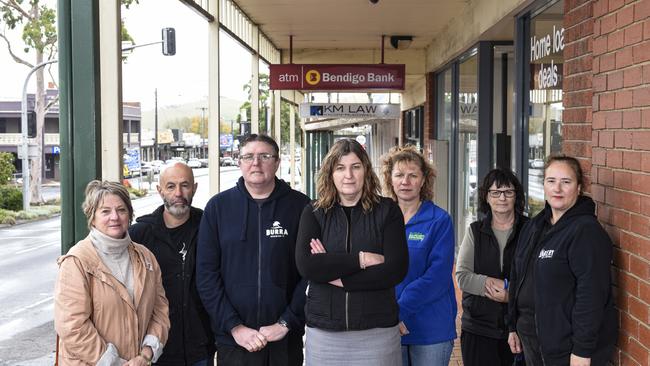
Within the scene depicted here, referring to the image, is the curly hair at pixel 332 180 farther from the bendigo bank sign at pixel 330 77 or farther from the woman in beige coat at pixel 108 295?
the bendigo bank sign at pixel 330 77

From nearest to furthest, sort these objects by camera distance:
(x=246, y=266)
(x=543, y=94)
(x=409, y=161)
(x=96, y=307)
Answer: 1. (x=96, y=307)
2. (x=246, y=266)
3. (x=409, y=161)
4. (x=543, y=94)

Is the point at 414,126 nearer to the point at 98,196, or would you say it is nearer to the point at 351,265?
the point at 351,265

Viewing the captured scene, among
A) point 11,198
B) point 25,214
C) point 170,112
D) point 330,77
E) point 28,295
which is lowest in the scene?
point 28,295

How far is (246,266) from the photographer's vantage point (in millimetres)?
3432

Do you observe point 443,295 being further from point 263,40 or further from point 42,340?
point 263,40

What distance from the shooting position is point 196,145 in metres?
23.3

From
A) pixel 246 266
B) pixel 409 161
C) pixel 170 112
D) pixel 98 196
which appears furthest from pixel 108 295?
pixel 170 112

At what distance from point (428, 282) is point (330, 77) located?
832 centimetres

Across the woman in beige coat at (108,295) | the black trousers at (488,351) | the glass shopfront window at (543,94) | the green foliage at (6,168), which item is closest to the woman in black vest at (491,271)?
the black trousers at (488,351)

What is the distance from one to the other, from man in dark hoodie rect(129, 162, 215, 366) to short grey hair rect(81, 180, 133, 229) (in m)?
0.37

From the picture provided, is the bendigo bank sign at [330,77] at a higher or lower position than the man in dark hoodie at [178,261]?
higher

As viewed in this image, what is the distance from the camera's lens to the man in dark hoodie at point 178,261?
3.52 m

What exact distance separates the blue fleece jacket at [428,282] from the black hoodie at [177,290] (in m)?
1.03

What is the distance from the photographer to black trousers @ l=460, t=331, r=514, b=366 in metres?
3.86
